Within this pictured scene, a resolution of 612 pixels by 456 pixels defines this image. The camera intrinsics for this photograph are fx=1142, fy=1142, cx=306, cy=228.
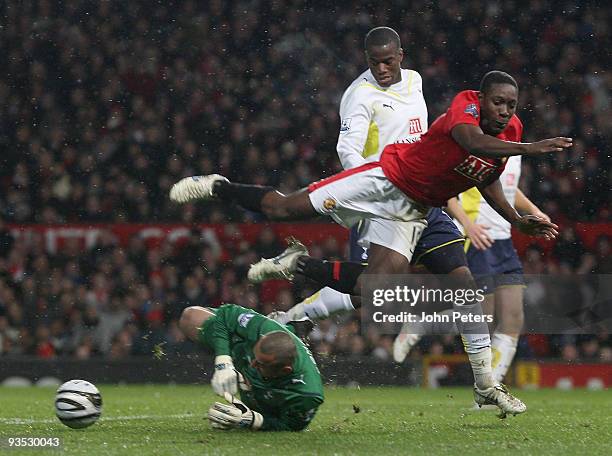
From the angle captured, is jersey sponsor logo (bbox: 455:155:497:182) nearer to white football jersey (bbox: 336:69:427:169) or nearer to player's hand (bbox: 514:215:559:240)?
player's hand (bbox: 514:215:559:240)

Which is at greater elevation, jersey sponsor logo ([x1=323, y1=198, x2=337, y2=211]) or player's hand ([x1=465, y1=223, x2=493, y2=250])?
jersey sponsor logo ([x1=323, y1=198, x2=337, y2=211])

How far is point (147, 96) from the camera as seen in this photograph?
17.5 m

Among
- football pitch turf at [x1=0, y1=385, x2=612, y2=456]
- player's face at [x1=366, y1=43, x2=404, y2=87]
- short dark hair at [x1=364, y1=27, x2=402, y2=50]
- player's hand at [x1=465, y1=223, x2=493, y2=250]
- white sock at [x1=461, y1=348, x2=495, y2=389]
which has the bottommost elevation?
football pitch turf at [x1=0, y1=385, x2=612, y2=456]

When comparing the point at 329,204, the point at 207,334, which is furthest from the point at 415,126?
the point at 207,334

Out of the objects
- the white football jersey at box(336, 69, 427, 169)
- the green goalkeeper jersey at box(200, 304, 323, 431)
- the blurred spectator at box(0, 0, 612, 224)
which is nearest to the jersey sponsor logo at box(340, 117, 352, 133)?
the white football jersey at box(336, 69, 427, 169)

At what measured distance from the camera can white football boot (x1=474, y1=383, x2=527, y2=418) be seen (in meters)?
7.38

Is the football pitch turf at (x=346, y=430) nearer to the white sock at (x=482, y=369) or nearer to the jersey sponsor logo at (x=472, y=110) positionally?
the white sock at (x=482, y=369)

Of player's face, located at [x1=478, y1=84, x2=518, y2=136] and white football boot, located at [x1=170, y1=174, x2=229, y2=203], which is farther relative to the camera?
white football boot, located at [x1=170, y1=174, x2=229, y2=203]

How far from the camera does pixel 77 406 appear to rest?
664cm

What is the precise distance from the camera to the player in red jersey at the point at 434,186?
6.94 metres

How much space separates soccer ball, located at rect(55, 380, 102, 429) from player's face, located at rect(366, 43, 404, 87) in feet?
10.4

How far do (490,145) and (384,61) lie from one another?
1781 mm

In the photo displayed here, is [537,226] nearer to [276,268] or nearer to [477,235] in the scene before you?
[477,235]

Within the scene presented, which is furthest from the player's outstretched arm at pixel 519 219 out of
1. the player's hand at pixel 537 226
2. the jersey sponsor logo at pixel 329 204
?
the jersey sponsor logo at pixel 329 204
